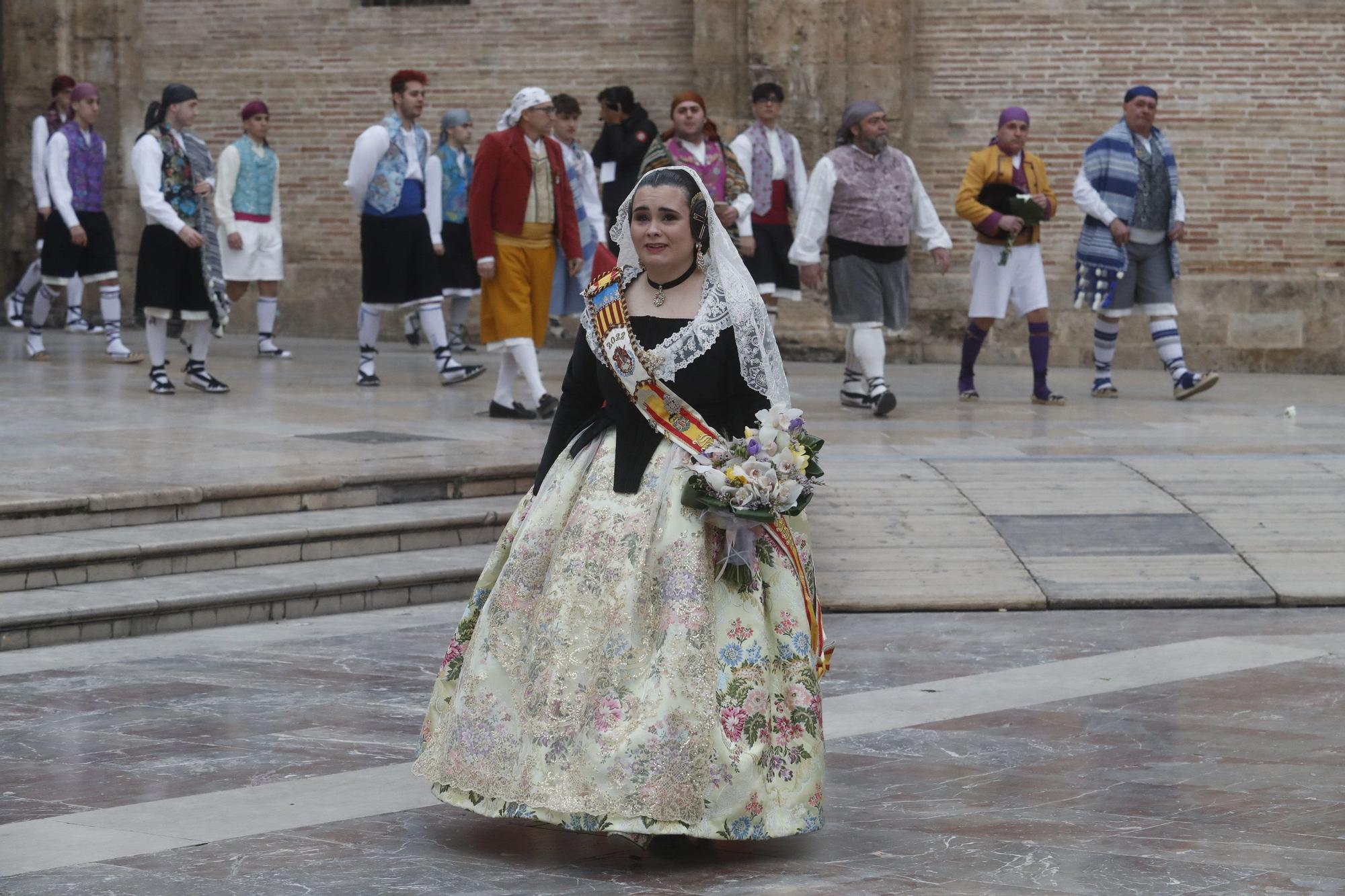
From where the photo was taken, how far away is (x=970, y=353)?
13828 millimetres

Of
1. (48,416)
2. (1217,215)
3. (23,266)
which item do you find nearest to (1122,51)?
(1217,215)

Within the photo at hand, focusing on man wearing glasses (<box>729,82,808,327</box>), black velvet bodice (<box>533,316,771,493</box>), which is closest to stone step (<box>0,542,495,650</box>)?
black velvet bodice (<box>533,316,771,493</box>)

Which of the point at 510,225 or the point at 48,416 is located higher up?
the point at 510,225

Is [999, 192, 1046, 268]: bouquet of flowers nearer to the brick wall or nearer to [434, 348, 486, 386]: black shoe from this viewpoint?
the brick wall

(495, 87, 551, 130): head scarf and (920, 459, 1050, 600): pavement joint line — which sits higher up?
(495, 87, 551, 130): head scarf

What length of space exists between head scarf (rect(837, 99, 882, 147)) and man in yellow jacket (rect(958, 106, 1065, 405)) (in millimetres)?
870

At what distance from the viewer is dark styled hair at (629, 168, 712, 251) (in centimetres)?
535

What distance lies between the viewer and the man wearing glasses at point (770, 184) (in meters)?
14.0

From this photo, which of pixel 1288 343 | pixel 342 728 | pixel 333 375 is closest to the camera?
pixel 342 728

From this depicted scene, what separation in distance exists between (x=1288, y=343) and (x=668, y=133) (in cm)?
570

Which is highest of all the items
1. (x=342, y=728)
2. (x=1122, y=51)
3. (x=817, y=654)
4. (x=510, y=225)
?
(x=1122, y=51)

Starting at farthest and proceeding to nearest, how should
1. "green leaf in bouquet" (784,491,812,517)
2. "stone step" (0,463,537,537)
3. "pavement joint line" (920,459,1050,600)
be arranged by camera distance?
"pavement joint line" (920,459,1050,600) → "stone step" (0,463,537,537) → "green leaf in bouquet" (784,491,812,517)

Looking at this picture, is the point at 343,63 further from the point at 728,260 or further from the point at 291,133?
the point at 728,260

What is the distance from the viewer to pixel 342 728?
253 inches
